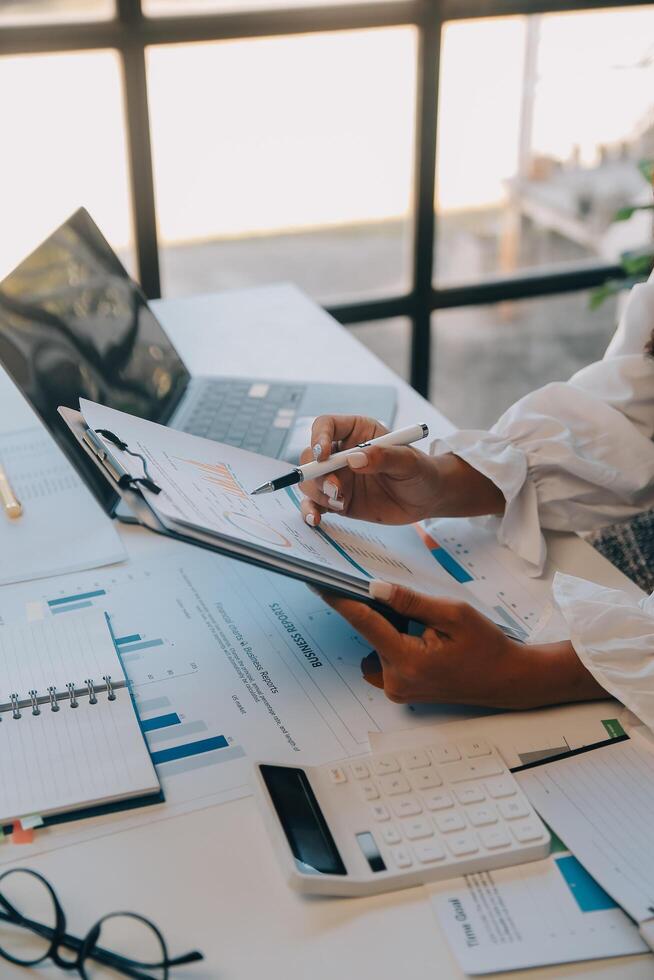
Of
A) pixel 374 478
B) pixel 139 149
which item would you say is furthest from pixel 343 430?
pixel 139 149

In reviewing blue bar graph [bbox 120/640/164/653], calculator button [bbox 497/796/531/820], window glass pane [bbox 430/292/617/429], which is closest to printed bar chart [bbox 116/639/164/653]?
blue bar graph [bbox 120/640/164/653]

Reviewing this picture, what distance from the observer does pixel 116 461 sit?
816mm

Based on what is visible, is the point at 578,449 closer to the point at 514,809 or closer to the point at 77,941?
the point at 514,809

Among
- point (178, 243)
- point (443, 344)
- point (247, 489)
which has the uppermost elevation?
point (247, 489)

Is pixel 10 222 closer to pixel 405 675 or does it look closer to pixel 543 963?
pixel 405 675

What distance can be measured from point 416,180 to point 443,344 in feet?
1.84

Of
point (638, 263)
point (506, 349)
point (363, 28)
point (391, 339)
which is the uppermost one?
point (363, 28)

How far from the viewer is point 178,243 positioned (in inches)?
92.2

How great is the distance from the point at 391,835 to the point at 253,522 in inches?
11.6

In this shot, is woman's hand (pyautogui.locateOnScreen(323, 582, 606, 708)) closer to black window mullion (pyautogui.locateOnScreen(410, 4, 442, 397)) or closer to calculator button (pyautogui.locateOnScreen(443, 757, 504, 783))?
calculator button (pyautogui.locateOnScreen(443, 757, 504, 783))

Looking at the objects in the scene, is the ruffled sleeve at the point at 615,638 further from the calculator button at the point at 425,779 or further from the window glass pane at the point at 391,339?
the window glass pane at the point at 391,339

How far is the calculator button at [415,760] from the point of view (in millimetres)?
777

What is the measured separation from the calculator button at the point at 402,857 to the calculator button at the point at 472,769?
83mm

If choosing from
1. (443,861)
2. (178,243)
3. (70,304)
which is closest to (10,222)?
(178,243)
